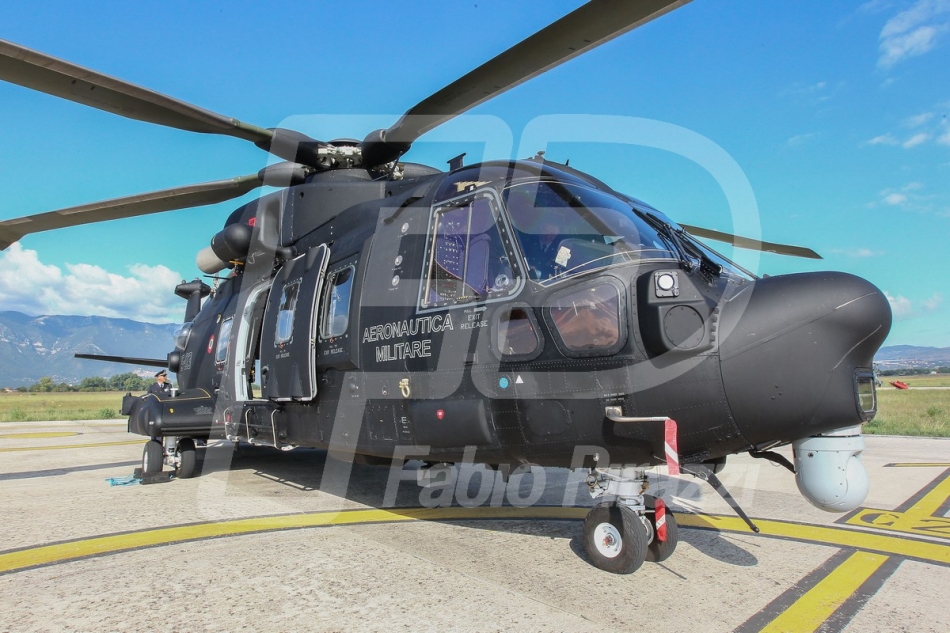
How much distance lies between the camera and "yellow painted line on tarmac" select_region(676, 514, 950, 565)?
4.68 m

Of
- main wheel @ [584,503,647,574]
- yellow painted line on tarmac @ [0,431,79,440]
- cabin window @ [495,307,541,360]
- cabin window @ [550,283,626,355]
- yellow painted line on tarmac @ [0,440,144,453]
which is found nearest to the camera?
cabin window @ [550,283,626,355]

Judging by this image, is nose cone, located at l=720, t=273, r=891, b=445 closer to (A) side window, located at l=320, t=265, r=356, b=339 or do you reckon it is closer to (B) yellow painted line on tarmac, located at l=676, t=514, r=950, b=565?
(B) yellow painted line on tarmac, located at l=676, t=514, r=950, b=565

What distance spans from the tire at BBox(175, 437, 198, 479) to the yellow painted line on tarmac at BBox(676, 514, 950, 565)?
680 cm

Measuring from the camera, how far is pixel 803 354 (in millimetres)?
3402

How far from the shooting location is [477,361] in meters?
4.42

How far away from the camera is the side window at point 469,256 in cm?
443

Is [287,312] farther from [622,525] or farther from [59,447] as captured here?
[59,447]

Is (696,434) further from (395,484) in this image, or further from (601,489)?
(395,484)

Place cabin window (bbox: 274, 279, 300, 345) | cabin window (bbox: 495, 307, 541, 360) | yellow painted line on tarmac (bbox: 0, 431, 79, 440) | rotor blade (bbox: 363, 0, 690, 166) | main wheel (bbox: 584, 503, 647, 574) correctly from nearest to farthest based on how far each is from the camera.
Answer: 1. rotor blade (bbox: 363, 0, 690, 166)
2. main wheel (bbox: 584, 503, 647, 574)
3. cabin window (bbox: 495, 307, 541, 360)
4. cabin window (bbox: 274, 279, 300, 345)
5. yellow painted line on tarmac (bbox: 0, 431, 79, 440)

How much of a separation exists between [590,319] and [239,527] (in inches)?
153

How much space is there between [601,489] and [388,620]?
1.76 m

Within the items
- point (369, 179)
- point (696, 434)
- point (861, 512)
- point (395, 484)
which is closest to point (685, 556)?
point (696, 434)

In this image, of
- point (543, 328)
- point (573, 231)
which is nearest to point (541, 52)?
point (573, 231)

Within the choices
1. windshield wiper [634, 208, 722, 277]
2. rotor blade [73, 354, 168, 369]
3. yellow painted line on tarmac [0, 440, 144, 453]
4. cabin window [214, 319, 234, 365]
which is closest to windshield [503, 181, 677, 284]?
windshield wiper [634, 208, 722, 277]
